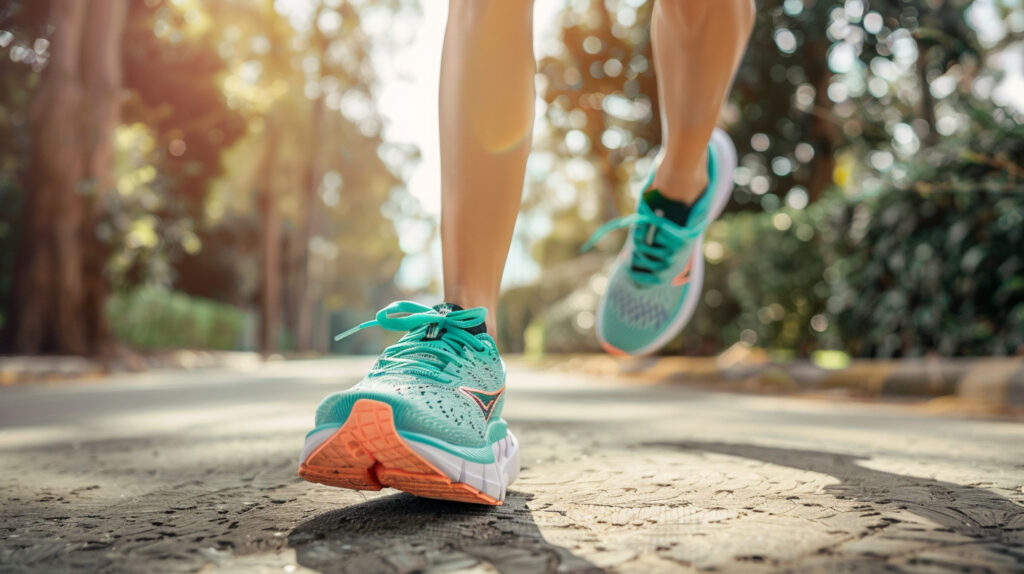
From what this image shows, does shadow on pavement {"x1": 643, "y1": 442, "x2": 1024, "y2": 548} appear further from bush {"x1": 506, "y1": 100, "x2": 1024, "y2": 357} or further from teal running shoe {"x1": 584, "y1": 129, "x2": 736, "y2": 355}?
bush {"x1": 506, "y1": 100, "x2": 1024, "y2": 357}

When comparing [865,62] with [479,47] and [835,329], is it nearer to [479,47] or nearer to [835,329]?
[835,329]

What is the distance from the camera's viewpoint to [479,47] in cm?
144

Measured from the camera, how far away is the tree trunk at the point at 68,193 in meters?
9.00

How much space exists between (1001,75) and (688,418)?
700 inches

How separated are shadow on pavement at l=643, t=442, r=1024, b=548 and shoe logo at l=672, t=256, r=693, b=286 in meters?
0.58

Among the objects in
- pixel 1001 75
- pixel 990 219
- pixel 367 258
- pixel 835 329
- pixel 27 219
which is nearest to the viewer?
pixel 990 219

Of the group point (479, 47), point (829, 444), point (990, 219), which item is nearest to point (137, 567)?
point (479, 47)

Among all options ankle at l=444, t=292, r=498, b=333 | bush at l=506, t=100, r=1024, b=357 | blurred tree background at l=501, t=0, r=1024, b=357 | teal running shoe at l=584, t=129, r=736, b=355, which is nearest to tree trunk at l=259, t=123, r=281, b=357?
blurred tree background at l=501, t=0, r=1024, b=357

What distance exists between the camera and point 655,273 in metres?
2.11

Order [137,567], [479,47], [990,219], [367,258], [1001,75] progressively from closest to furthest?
[137,567], [479,47], [990,219], [1001,75], [367,258]

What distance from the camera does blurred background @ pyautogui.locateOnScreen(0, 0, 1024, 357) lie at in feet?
14.6

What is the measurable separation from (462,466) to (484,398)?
0.21 metres

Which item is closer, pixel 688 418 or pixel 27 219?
pixel 688 418

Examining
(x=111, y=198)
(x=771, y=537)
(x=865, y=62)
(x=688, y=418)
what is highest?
(x=865, y=62)
